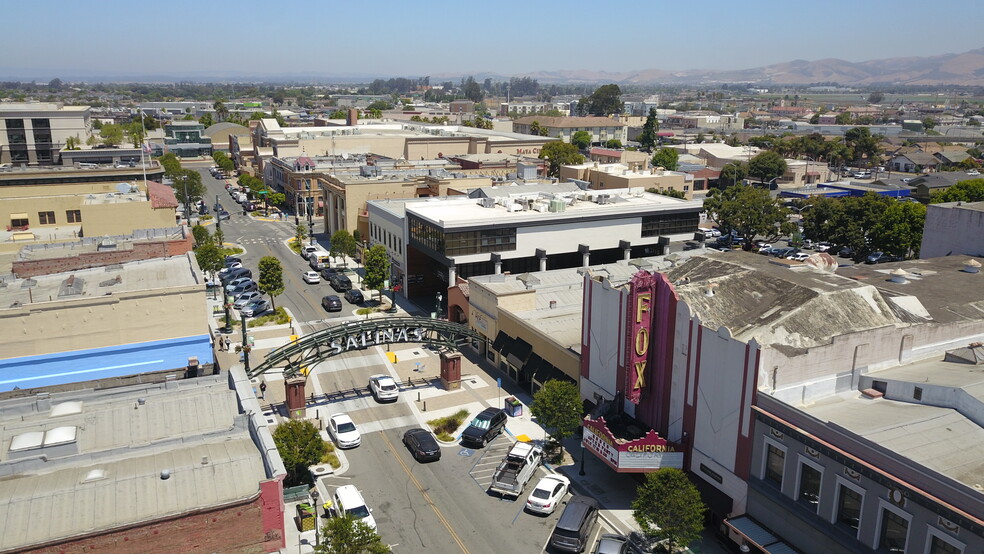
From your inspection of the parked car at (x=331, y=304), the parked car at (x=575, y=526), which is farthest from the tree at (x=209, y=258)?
the parked car at (x=575, y=526)

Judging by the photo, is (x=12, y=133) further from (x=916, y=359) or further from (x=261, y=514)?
(x=916, y=359)

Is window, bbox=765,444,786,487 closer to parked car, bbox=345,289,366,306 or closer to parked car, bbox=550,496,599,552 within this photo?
parked car, bbox=550,496,599,552

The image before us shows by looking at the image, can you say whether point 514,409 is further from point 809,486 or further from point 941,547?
point 941,547

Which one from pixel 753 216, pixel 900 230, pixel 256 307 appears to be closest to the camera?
pixel 256 307

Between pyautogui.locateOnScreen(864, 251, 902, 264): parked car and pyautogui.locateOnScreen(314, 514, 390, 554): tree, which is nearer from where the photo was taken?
pyautogui.locateOnScreen(314, 514, 390, 554): tree

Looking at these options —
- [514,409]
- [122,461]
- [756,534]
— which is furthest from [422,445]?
[756,534]

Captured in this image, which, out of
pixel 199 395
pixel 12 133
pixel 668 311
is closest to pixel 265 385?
pixel 199 395

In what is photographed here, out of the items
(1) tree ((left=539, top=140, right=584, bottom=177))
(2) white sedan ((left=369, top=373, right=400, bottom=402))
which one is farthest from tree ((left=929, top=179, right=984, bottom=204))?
(2) white sedan ((left=369, top=373, right=400, bottom=402))
